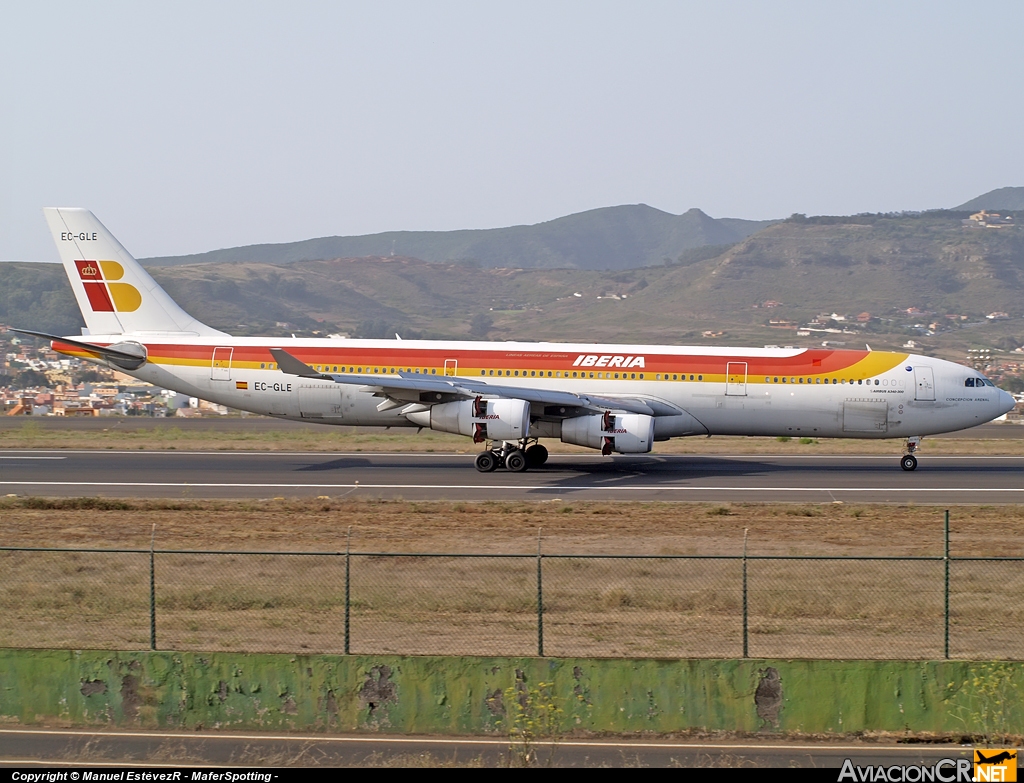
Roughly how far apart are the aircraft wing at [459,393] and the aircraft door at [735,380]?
1.80 metres

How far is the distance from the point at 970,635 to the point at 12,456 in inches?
1325

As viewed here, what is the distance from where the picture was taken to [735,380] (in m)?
34.1

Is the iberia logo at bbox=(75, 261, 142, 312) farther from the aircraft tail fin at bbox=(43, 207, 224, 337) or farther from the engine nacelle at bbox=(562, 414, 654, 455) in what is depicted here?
the engine nacelle at bbox=(562, 414, 654, 455)

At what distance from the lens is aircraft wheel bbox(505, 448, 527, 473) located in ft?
112

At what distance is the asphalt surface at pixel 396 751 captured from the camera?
39.3 ft

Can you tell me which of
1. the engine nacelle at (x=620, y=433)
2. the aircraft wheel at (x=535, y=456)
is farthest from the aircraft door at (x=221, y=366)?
the engine nacelle at (x=620, y=433)

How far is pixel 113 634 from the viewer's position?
1612 cm

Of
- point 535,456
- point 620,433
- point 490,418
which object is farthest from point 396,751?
point 535,456

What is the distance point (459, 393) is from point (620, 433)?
16.7 feet

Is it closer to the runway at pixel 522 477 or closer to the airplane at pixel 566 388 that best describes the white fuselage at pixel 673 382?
the airplane at pixel 566 388

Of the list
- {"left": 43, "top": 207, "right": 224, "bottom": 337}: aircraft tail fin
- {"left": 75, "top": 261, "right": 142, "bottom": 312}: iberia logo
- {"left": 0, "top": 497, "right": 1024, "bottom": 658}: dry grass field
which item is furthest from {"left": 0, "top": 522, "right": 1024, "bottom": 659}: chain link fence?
{"left": 75, "top": 261, "right": 142, "bottom": 312}: iberia logo

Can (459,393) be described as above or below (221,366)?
below

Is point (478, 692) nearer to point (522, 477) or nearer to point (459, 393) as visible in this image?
point (459, 393)

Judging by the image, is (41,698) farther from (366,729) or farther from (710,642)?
(710,642)
